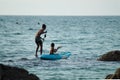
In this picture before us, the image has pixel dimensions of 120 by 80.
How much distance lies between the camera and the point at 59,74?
22281mm

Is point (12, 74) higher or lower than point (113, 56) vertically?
higher

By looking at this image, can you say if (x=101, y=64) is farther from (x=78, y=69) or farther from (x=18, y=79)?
(x=18, y=79)

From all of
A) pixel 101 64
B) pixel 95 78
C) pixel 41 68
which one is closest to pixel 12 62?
pixel 41 68

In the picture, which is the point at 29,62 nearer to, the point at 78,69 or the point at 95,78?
the point at 78,69

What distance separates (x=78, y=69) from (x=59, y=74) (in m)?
2.04

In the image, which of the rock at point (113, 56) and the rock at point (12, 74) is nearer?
the rock at point (12, 74)

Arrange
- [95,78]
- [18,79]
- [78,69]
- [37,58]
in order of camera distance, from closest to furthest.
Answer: [18,79] → [95,78] → [78,69] → [37,58]

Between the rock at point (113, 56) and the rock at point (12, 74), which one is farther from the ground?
the rock at point (12, 74)

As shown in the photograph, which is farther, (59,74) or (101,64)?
(101,64)

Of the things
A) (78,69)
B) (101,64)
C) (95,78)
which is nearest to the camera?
(95,78)

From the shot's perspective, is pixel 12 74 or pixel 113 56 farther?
pixel 113 56

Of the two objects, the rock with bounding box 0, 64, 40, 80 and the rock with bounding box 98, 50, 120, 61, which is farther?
the rock with bounding box 98, 50, 120, 61

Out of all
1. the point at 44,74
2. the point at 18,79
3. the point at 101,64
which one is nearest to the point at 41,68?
the point at 44,74

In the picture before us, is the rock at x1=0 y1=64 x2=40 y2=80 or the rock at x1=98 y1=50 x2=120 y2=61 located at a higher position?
the rock at x1=0 y1=64 x2=40 y2=80
